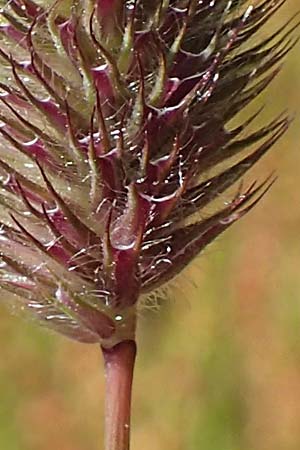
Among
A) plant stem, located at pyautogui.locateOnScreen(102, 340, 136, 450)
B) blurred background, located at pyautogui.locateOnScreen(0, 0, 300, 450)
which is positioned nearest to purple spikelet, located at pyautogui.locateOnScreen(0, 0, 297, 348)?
plant stem, located at pyautogui.locateOnScreen(102, 340, 136, 450)

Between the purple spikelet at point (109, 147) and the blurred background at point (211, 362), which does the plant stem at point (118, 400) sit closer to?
the purple spikelet at point (109, 147)

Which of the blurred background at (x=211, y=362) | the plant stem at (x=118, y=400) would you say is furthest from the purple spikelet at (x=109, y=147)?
the blurred background at (x=211, y=362)

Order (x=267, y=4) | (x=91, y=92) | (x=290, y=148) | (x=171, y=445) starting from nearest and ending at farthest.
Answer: (x=91, y=92) → (x=267, y=4) → (x=171, y=445) → (x=290, y=148)

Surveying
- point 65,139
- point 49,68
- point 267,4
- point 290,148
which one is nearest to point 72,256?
point 65,139

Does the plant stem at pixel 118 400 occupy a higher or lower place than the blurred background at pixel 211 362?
lower

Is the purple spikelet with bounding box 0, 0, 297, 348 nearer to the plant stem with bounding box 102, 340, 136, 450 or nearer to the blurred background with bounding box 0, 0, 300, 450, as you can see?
the plant stem with bounding box 102, 340, 136, 450

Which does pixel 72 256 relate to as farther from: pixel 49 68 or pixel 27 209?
pixel 49 68

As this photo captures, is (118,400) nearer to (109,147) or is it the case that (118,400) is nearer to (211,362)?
(109,147)
